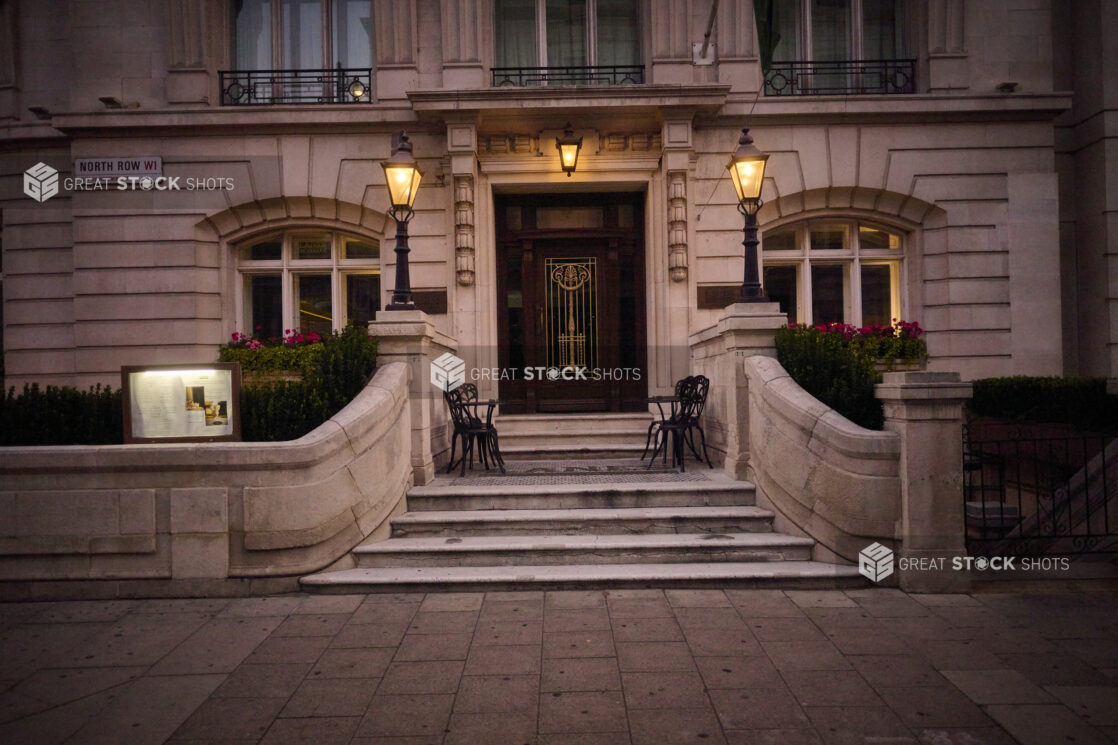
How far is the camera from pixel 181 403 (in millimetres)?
5875

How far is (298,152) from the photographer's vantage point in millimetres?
10688

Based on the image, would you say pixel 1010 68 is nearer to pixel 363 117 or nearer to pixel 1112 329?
pixel 1112 329

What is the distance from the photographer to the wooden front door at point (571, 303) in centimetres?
1091

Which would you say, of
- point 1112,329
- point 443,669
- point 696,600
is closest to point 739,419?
point 696,600

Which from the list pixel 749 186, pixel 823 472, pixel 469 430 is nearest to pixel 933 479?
pixel 823 472

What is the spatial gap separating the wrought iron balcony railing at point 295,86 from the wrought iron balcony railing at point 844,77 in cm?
679

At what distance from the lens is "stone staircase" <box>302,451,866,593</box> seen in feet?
18.4

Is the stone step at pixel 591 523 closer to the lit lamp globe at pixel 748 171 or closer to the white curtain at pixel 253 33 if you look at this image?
the lit lamp globe at pixel 748 171

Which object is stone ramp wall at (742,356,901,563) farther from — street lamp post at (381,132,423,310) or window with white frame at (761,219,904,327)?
window with white frame at (761,219,904,327)

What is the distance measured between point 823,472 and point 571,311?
231 inches

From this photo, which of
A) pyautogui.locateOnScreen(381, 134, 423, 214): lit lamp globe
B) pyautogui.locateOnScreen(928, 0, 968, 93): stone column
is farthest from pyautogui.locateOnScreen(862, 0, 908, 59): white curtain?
pyautogui.locateOnScreen(381, 134, 423, 214): lit lamp globe

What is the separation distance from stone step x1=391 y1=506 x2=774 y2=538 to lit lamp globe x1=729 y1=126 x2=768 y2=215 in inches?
146

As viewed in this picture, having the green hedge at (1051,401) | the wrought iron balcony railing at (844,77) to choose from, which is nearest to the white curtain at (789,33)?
the wrought iron balcony railing at (844,77)

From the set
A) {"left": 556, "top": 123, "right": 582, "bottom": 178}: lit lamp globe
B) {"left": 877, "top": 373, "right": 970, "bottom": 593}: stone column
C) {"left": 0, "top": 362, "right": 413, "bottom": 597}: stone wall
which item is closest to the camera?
{"left": 877, "top": 373, "right": 970, "bottom": 593}: stone column
